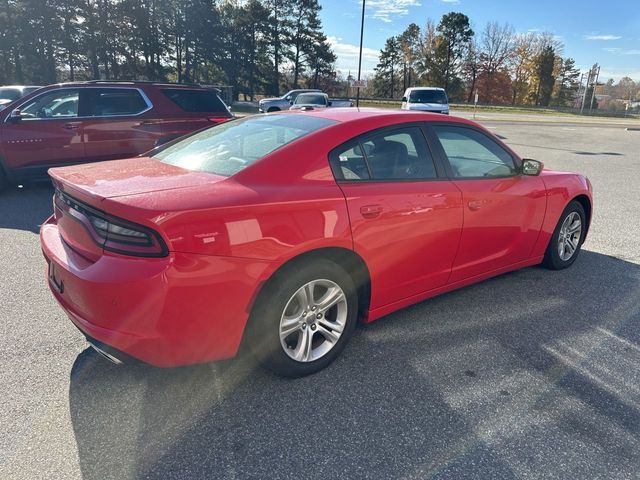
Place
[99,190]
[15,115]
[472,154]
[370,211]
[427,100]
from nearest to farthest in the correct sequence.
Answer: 1. [99,190]
2. [370,211]
3. [472,154]
4. [15,115]
5. [427,100]

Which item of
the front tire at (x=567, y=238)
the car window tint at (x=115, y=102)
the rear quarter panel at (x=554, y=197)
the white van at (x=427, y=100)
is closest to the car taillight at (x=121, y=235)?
the rear quarter panel at (x=554, y=197)

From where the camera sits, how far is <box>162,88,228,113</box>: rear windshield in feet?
26.0

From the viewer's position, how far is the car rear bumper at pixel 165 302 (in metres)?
2.05

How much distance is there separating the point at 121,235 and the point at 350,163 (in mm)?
1386

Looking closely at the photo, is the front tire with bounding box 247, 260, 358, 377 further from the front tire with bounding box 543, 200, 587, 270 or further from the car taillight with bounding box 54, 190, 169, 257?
the front tire with bounding box 543, 200, 587, 270

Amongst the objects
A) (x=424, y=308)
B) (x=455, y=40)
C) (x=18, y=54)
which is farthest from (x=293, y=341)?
(x=455, y=40)

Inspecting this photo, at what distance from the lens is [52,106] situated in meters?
7.11

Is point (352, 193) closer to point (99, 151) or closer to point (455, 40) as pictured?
point (99, 151)

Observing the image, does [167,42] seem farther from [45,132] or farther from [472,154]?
[472,154]

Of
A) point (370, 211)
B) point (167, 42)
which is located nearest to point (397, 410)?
point (370, 211)

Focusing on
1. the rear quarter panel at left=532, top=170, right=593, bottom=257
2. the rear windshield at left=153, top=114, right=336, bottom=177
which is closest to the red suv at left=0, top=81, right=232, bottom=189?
the rear windshield at left=153, top=114, right=336, bottom=177

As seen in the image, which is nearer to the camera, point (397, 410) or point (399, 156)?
point (397, 410)

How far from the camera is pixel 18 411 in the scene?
2.35 meters

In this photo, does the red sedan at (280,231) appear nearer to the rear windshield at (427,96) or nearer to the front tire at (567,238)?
the front tire at (567,238)
